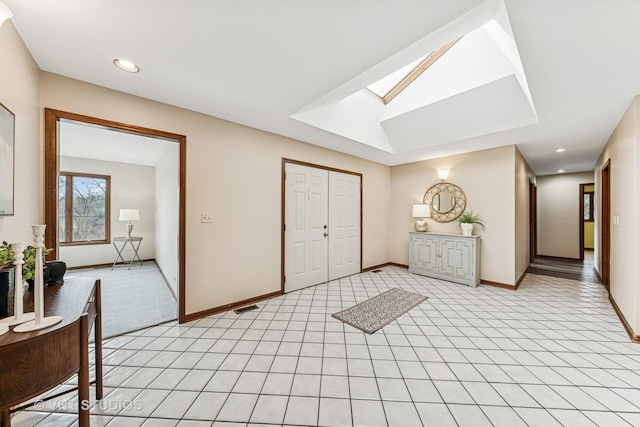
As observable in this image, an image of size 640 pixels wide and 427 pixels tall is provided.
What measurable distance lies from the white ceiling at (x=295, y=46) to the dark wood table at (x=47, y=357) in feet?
5.37

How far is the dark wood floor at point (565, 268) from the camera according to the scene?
14.8 ft

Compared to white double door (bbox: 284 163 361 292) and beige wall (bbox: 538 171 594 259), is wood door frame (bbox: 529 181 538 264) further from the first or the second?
white double door (bbox: 284 163 361 292)

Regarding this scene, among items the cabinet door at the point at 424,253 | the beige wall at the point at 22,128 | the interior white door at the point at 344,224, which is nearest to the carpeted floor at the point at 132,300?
the beige wall at the point at 22,128

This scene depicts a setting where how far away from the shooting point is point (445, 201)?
4.53m

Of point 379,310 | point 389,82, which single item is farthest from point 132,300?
point 389,82

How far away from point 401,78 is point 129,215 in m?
6.04

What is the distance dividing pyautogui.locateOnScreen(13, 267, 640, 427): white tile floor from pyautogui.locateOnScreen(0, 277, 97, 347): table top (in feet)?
2.53

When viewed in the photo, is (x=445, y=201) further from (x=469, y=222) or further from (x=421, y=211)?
(x=469, y=222)

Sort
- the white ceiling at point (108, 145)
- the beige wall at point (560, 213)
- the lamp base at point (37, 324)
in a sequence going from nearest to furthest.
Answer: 1. the lamp base at point (37, 324)
2. the white ceiling at point (108, 145)
3. the beige wall at point (560, 213)

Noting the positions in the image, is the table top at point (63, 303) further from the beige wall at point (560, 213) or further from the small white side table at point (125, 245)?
the beige wall at point (560, 213)

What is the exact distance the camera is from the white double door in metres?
3.65

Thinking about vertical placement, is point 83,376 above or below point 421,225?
below

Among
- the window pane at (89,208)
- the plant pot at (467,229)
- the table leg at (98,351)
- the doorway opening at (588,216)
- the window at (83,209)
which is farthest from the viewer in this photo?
the doorway opening at (588,216)

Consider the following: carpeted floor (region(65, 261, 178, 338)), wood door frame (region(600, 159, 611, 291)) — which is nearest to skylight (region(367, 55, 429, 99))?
wood door frame (region(600, 159, 611, 291))
